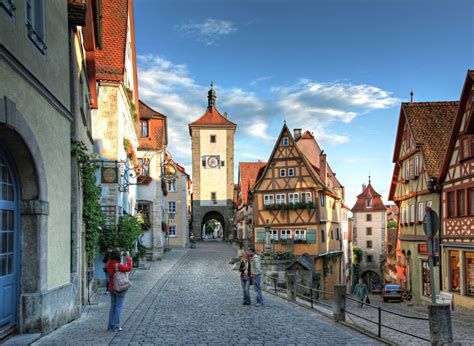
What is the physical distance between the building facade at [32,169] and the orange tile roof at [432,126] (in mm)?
18198

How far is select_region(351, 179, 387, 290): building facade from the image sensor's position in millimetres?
60688

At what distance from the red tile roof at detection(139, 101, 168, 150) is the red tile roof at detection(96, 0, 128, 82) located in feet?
36.5

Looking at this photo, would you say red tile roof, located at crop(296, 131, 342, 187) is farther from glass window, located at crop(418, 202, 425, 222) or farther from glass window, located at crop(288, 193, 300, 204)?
glass window, located at crop(418, 202, 425, 222)

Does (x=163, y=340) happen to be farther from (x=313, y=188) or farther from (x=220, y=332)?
(x=313, y=188)

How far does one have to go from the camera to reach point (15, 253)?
8.73m

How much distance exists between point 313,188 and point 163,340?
88.5 ft

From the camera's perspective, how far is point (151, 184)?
1257 inches

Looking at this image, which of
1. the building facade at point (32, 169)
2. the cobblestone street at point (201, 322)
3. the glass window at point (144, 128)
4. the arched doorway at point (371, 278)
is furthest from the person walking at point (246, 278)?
the arched doorway at point (371, 278)

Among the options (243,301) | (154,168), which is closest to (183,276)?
(243,301)

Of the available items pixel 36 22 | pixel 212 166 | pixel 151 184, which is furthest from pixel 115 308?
pixel 212 166

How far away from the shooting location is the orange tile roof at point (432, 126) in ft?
79.7

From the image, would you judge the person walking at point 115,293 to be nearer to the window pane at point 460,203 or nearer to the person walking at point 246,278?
the person walking at point 246,278

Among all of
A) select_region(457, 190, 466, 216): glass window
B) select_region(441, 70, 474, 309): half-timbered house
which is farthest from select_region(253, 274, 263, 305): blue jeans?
select_region(457, 190, 466, 216): glass window

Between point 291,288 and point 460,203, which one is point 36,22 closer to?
point 291,288
